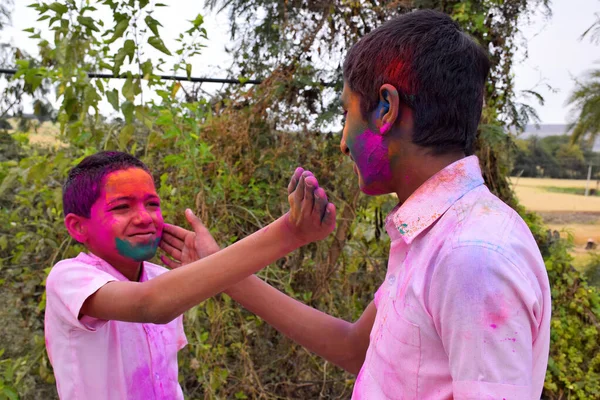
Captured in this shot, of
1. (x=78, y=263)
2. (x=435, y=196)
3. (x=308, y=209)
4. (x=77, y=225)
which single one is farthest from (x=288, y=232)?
(x=77, y=225)

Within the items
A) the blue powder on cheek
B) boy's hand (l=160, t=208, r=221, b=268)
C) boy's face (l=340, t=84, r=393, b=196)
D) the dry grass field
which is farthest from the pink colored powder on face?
the dry grass field

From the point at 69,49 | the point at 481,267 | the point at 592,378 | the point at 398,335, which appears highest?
the point at 69,49

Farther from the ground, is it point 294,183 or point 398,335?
point 294,183

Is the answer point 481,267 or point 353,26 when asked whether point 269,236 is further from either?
point 353,26

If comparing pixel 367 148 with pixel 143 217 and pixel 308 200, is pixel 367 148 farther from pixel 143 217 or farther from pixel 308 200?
pixel 143 217

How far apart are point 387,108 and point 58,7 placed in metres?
2.04

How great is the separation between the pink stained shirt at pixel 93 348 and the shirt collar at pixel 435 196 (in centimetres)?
78

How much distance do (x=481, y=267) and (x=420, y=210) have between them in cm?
23

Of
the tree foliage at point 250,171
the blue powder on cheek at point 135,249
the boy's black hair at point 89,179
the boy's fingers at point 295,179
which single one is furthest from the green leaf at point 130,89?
the boy's fingers at point 295,179

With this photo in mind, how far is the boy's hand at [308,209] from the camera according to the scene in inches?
51.0

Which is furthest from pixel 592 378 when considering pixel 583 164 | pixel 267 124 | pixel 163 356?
pixel 163 356

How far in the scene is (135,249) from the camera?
65.5 inches

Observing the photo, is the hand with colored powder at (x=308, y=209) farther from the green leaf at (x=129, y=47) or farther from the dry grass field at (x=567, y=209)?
the dry grass field at (x=567, y=209)

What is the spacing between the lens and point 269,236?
1.37 meters
